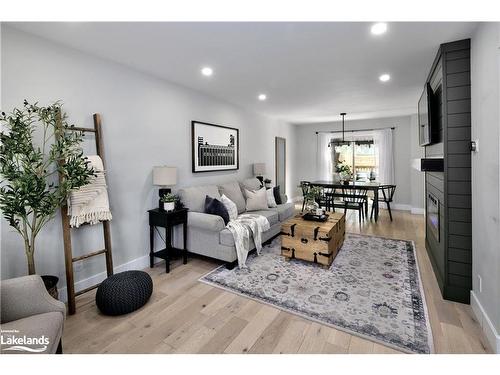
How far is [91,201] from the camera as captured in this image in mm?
2514

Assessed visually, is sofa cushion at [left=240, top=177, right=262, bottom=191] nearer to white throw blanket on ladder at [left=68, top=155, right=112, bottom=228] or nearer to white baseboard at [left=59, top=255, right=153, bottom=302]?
white baseboard at [left=59, top=255, right=153, bottom=302]

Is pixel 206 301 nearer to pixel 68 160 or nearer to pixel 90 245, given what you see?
pixel 90 245

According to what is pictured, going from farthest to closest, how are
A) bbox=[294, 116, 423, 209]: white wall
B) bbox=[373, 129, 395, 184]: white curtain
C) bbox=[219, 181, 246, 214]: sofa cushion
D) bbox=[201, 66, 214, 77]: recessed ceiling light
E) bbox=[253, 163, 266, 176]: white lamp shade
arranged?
bbox=[373, 129, 395, 184]: white curtain
bbox=[294, 116, 423, 209]: white wall
bbox=[253, 163, 266, 176]: white lamp shade
bbox=[219, 181, 246, 214]: sofa cushion
bbox=[201, 66, 214, 77]: recessed ceiling light

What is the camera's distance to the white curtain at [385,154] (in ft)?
22.3

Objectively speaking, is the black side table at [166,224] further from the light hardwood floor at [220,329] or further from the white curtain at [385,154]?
the white curtain at [385,154]

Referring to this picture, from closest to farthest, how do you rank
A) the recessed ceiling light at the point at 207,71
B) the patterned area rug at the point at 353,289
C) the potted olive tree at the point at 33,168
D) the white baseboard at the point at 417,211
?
1. the potted olive tree at the point at 33,168
2. the patterned area rug at the point at 353,289
3. the recessed ceiling light at the point at 207,71
4. the white baseboard at the point at 417,211

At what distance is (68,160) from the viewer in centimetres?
224

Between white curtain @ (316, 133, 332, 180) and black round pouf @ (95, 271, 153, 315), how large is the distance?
6.42m

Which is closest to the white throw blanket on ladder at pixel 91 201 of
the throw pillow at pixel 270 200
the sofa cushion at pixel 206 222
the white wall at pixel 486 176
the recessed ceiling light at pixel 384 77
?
the sofa cushion at pixel 206 222

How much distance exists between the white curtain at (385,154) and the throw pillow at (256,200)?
415cm

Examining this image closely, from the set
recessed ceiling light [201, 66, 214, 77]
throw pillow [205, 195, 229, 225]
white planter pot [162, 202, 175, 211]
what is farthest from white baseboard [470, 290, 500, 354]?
recessed ceiling light [201, 66, 214, 77]

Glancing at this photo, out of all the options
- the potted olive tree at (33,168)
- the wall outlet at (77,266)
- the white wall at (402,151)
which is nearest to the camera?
the potted olive tree at (33,168)

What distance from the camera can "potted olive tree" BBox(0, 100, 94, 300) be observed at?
1.88 meters
